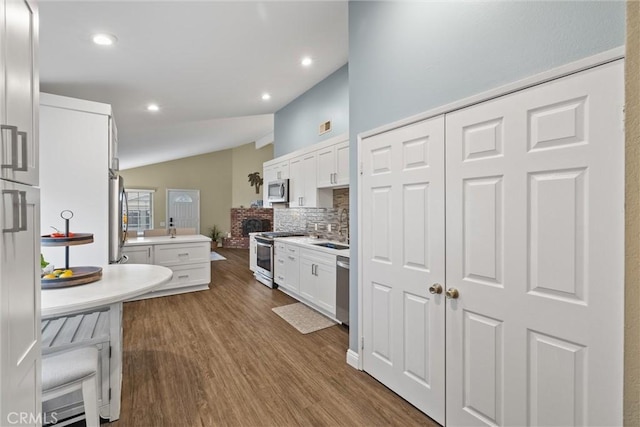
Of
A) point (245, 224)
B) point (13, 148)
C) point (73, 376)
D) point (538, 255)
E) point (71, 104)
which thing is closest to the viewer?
point (13, 148)

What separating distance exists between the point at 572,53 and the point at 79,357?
110 inches

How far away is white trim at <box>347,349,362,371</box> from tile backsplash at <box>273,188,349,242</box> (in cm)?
194

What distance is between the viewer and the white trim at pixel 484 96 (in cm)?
119

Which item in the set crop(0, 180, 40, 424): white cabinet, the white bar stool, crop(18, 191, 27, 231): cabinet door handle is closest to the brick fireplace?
the white bar stool

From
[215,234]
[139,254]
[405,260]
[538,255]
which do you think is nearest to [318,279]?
[405,260]

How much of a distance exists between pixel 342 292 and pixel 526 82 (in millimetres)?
2571

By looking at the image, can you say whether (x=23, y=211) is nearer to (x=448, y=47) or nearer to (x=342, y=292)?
(x=448, y=47)

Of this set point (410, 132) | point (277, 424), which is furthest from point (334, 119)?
point (277, 424)

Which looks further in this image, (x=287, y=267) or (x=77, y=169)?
(x=287, y=267)

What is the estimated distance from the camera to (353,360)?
2.54 m

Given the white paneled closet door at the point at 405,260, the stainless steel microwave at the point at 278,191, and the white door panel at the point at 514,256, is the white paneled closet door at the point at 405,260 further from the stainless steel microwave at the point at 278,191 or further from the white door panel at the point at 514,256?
the stainless steel microwave at the point at 278,191

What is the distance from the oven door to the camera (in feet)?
16.4

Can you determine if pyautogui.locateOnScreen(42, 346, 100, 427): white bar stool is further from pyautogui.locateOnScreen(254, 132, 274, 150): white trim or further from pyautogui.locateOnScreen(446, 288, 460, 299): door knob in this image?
pyautogui.locateOnScreen(254, 132, 274, 150): white trim

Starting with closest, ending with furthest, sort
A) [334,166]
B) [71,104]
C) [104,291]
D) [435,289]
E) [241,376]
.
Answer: [104,291]
[435,289]
[241,376]
[71,104]
[334,166]
